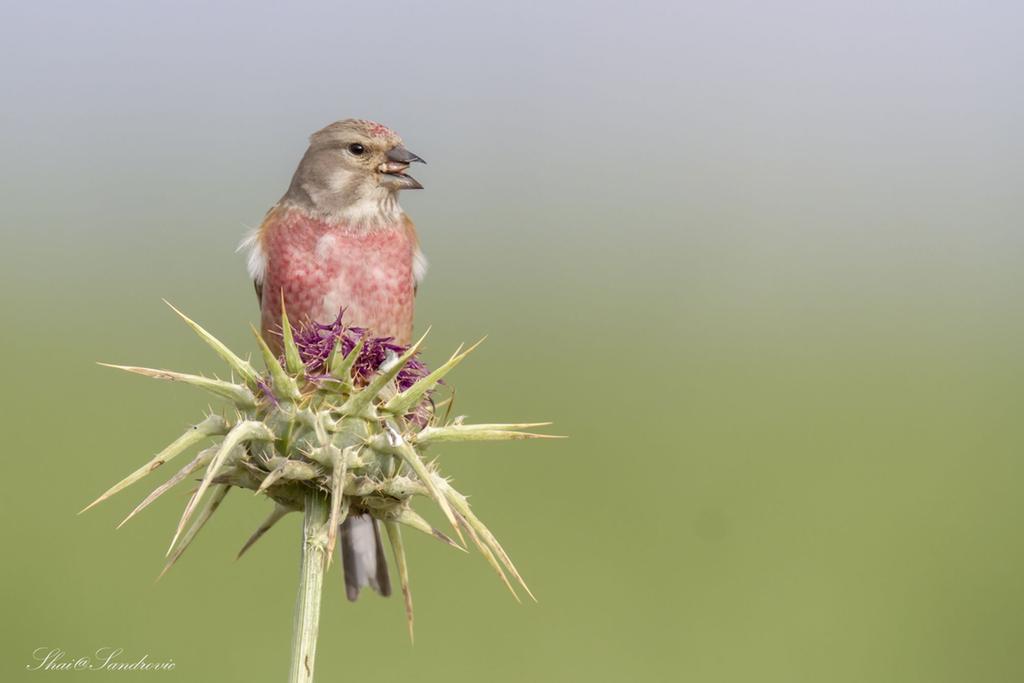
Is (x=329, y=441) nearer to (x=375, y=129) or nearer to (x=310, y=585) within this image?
(x=310, y=585)

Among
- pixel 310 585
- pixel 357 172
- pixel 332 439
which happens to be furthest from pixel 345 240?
pixel 310 585

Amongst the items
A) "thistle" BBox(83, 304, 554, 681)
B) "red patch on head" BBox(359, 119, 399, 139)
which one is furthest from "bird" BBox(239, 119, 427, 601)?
"thistle" BBox(83, 304, 554, 681)

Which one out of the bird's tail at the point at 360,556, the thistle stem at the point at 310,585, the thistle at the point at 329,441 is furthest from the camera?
the bird's tail at the point at 360,556

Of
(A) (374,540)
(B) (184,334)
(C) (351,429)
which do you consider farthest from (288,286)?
(B) (184,334)

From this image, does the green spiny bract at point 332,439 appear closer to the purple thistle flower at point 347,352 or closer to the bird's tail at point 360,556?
the purple thistle flower at point 347,352

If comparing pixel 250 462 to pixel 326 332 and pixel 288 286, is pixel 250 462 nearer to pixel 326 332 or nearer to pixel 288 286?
pixel 326 332

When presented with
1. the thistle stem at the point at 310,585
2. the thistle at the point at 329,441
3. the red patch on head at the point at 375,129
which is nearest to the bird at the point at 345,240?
the red patch on head at the point at 375,129
